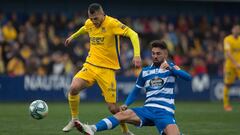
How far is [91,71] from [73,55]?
1339cm

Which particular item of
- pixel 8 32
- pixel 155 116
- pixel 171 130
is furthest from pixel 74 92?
pixel 8 32

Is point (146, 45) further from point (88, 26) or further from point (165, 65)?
point (165, 65)

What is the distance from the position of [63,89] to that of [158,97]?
14.2 meters

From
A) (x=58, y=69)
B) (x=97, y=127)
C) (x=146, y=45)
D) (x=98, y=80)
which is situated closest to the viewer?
(x=97, y=127)

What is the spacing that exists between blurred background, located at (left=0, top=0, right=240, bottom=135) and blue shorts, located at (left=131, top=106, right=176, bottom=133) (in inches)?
429

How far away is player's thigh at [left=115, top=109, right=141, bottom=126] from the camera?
9746 millimetres

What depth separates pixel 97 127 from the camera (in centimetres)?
951

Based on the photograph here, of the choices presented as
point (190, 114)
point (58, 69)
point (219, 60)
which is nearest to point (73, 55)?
point (58, 69)

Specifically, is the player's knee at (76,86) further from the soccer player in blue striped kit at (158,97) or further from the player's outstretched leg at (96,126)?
Answer: the player's outstretched leg at (96,126)

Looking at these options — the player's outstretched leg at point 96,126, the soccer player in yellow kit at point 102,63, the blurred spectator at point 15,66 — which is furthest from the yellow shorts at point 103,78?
the blurred spectator at point 15,66

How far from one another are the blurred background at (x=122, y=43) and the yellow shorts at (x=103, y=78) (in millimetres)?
9187

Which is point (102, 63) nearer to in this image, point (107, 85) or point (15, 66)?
point (107, 85)

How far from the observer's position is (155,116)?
32.5 ft

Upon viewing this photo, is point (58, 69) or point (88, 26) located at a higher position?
point (88, 26)
